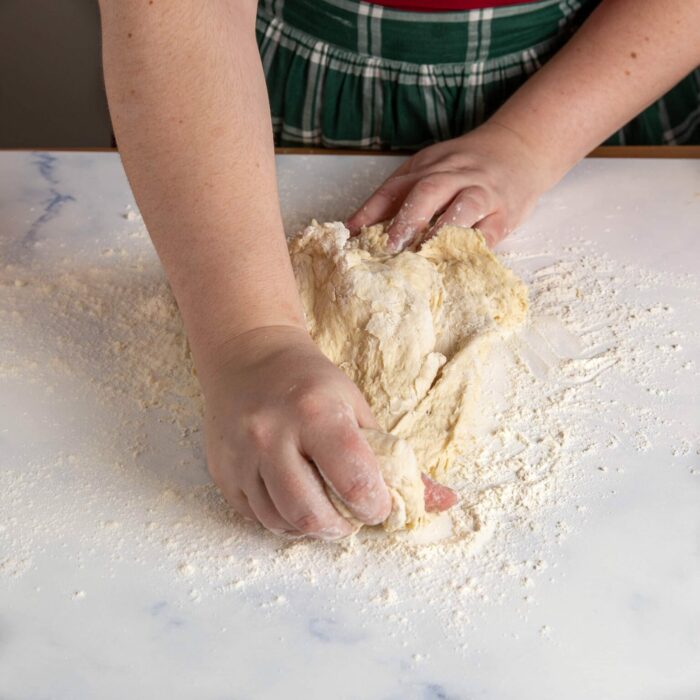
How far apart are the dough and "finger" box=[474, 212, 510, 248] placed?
0.05m

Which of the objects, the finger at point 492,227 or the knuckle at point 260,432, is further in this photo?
the finger at point 492,227

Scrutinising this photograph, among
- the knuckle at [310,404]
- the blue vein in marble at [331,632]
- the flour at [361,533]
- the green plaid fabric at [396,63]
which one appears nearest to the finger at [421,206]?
the flour at [361,533]

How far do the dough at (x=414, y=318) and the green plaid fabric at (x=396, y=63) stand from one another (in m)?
0.34

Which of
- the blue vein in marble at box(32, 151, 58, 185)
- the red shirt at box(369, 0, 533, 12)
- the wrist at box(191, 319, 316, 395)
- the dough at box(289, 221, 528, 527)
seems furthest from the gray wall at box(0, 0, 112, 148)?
the wrist at box(191, 319, 316, 395)

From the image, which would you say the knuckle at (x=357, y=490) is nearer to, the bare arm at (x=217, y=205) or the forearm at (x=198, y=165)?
the bare arm at (x=217, y=205)

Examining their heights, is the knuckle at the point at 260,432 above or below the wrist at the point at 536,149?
below

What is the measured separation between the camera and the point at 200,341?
0.89 m

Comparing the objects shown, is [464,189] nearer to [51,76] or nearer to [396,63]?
[396,63]

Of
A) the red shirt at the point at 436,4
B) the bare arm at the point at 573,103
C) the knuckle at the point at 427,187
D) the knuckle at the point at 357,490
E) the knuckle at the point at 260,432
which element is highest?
the red shirt at the point at 436,4

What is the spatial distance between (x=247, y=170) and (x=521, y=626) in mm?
490

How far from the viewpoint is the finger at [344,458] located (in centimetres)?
76

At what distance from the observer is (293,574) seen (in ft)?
2.71

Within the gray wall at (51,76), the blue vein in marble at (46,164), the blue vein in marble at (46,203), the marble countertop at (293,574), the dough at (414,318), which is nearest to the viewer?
the marble countertop at (293,574)

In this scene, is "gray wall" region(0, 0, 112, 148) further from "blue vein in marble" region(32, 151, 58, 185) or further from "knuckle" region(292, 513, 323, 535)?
"knuckle" region(292, 513, 323, 535)
